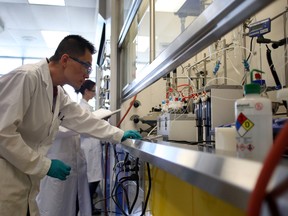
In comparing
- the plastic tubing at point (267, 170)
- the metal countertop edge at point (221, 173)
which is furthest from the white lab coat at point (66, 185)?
the plastic tubing at point (267, 170)

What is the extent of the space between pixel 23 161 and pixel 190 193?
0.90 m

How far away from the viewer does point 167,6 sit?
1.80m

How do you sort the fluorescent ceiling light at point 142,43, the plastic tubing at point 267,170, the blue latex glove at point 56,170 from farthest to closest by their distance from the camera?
the fluorescent ceiling light at point 142,43
the blue latex glove at point 56,170
the plastic tubing at point 267,170

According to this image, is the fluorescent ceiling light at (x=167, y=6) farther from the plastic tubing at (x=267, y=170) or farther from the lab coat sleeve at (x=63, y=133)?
the plastic tubing at (x=267, y=170)

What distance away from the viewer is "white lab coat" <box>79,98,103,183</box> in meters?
2.88

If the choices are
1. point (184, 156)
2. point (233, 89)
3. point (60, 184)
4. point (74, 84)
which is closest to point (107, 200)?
point (60, 184)

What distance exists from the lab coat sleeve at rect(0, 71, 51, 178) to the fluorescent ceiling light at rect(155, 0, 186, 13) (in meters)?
0.94

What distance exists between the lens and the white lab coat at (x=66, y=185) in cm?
234

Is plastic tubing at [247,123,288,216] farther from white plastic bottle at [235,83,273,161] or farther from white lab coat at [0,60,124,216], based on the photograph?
white lab coat at [0,60,124,216]

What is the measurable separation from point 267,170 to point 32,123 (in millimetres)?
1437

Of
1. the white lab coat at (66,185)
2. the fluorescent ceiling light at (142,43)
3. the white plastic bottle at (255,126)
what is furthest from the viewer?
the white lab coat at (66,185)

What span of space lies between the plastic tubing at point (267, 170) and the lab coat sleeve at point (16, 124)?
127 cm

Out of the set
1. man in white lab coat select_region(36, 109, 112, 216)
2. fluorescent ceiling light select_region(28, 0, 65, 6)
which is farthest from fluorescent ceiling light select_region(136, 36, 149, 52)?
fluorescent ceiling light select_region(28, 0, 65, 6)

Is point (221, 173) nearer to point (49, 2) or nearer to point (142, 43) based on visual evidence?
point (142, 43)
